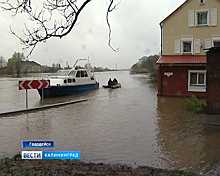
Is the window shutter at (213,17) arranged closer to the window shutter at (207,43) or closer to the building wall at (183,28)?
the building wall at (183,28)

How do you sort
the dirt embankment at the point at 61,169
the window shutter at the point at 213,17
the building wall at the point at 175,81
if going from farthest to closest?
the window shutter at the point at 213,17 < the building wall at the point at 175,81 < the dirt embankment at the point at 61,169

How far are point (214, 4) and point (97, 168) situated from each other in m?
19.1

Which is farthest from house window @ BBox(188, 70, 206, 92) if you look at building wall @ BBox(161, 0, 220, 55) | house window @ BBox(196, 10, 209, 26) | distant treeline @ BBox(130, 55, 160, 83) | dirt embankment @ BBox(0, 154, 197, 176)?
distant treeline @ BBox(130, 55, 160, 83)

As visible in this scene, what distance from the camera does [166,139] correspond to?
8148 millimetres

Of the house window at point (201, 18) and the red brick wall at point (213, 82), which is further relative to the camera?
the house window at point (201, 18)

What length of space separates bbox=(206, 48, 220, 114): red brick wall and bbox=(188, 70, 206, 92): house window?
8.27 m

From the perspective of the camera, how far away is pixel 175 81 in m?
20.4

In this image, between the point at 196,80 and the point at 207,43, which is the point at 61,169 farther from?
the point at 207,43

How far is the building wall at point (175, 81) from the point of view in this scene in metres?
20.1

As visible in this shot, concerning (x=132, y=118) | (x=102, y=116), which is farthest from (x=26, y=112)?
(x=132, y=118)

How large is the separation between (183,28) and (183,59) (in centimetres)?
275

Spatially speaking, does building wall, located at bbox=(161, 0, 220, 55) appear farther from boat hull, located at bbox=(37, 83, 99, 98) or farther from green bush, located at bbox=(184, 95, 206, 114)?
boat hull, located at bbox=(37, 83, 99, 98)

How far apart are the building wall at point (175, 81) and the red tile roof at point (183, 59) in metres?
0.57

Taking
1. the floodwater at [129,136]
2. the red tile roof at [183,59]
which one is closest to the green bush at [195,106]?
the floodwater at [129,136]
